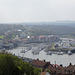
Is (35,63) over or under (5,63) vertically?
under

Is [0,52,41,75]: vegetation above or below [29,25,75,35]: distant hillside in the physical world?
above

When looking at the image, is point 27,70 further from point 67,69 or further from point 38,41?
point 38,41

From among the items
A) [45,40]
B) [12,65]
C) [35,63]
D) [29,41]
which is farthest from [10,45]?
[12,65]

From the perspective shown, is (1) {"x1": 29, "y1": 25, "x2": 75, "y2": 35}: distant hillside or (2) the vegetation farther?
(1) {"x1": 29, "y1": 25, "x2": 75, "y2": 35}: distant hillside

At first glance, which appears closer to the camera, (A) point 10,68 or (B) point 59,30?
(A) point 10,68

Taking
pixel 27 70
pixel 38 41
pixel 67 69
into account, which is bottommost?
pixel 38 41

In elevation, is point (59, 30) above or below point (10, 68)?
below

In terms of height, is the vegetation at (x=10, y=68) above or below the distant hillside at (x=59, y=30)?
above

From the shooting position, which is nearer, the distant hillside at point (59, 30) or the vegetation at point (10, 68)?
the vegetation at point (10, 68)

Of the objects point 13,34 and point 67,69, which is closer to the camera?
point 67,69

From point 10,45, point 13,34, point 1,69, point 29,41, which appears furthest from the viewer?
point 13,34

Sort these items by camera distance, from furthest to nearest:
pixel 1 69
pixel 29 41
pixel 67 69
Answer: pixel 29 41
pixel 67 69
pixel 1 69
